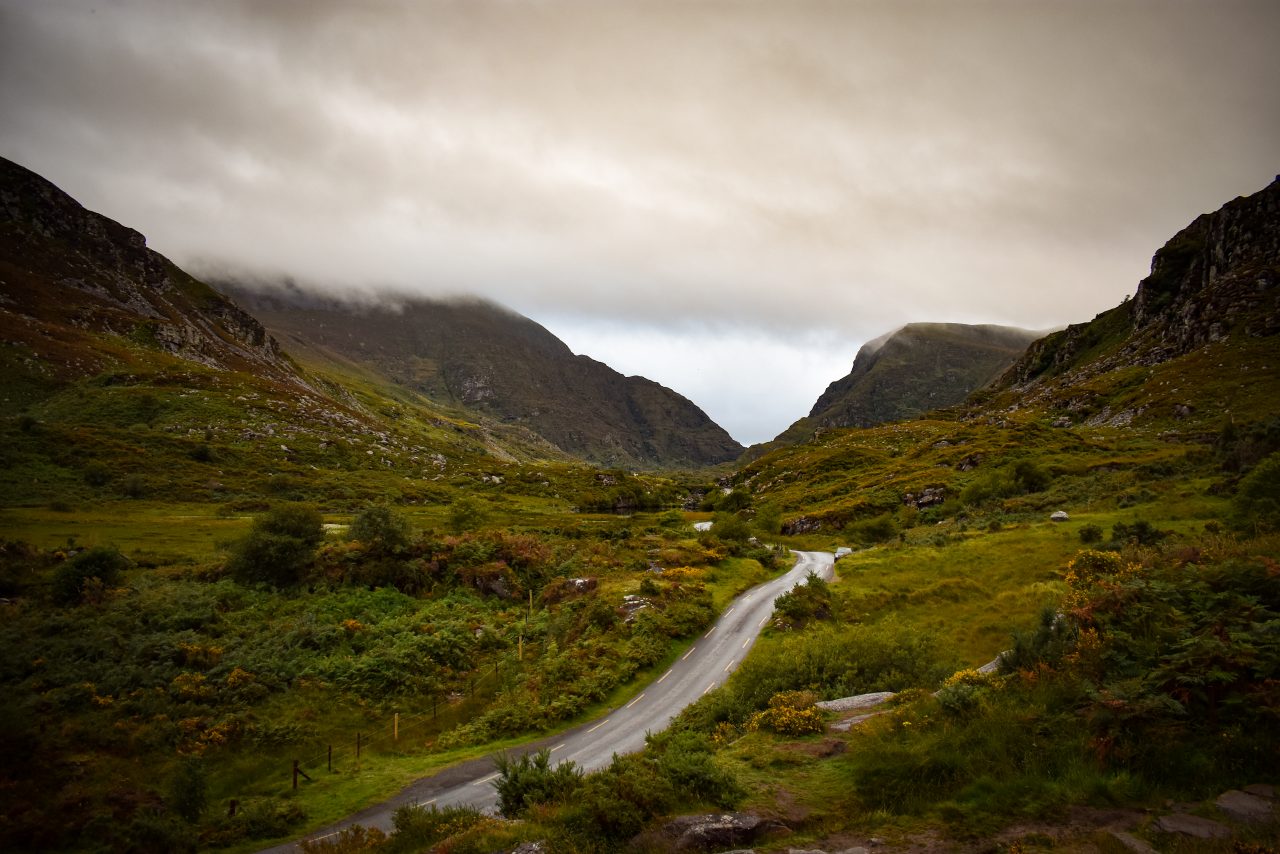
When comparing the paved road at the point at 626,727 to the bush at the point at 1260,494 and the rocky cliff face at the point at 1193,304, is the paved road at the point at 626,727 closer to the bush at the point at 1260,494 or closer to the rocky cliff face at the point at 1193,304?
the bush at the point at 1260,494

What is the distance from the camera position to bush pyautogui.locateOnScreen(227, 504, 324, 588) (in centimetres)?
3919

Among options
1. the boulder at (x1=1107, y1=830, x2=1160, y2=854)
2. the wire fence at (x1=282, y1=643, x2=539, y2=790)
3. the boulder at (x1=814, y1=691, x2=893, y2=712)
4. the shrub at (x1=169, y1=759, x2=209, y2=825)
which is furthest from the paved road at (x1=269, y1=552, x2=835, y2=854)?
the boulder at (x1=1107, y1=830, x2=1160, y2=854)

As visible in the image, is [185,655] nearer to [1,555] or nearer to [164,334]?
[1,555]

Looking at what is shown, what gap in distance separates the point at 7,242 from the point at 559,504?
15388 cm

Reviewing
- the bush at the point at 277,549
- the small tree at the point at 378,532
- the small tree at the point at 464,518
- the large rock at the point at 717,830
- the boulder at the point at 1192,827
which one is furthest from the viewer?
the small tree at the point at 464,518

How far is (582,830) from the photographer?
40.4ft

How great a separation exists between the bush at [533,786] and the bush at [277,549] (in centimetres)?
3133

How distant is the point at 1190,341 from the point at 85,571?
591 feet

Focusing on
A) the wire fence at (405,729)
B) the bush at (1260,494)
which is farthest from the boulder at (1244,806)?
the wire fence at (405,729)

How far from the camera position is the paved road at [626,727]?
2061cm

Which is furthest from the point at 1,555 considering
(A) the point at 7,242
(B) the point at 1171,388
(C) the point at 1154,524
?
(A) the point at 7,242

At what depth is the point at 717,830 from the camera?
11812 millimetres

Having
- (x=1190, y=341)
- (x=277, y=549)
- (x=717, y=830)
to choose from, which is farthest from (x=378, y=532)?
(x=1190, y=341)

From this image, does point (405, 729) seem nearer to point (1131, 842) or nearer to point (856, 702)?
point (856, 702)
